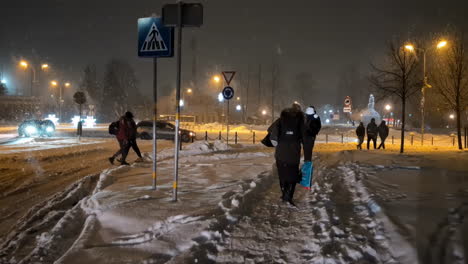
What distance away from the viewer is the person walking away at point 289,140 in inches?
246

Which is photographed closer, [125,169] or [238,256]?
[238,256]

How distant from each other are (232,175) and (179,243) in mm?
4877

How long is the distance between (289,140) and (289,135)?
87mm

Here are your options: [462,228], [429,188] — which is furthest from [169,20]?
[429,188]

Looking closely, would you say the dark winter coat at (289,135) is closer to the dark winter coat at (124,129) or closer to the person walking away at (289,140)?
the person walking away at (289,140)

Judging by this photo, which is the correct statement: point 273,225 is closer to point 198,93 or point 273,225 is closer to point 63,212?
point 63,212

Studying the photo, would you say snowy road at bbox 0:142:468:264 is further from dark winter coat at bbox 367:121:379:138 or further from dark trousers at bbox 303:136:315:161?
dark winter coat at bbox 367:121:379:138

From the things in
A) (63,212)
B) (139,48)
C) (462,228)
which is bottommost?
(63,212)

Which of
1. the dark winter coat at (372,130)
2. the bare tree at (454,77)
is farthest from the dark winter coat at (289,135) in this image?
the bare tree at (454,77)

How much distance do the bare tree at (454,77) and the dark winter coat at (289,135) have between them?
17.9 m

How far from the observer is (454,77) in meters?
20.4

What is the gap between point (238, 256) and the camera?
13.8 feet

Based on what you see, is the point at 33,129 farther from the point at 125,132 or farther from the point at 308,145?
the point at 308,145

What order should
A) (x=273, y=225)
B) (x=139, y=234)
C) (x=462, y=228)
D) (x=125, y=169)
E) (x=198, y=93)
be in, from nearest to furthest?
(x=462, y=228) < (x=139, y=234) < (x=273, y=225) < (x=125, y=169) < (x=198, y=93)
